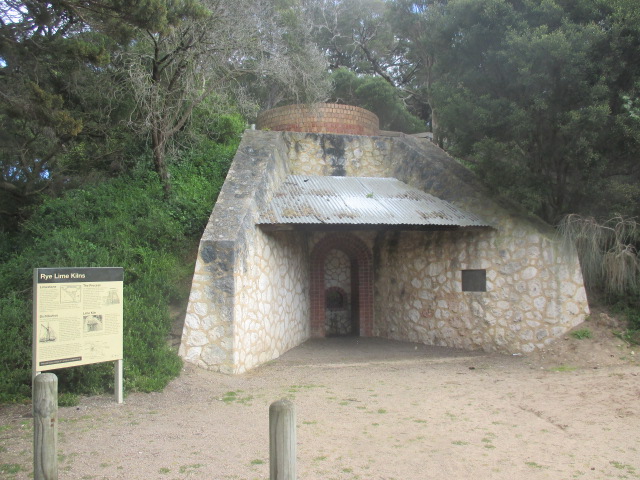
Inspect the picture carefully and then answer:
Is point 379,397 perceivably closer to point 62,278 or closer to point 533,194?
point 62,278

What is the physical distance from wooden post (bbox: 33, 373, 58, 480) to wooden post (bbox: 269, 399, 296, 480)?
5.05 feet

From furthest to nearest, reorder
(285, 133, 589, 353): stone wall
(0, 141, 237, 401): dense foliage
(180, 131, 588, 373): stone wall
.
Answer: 1. (285, 133, 589, 353): stone wall
2. (180, 131, 588, 373): stone wall
3. (0, 141, 237, 401): dense foliage

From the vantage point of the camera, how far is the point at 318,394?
22.5 ft

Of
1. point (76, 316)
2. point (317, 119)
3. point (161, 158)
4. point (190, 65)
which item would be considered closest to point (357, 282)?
point (317, 119)

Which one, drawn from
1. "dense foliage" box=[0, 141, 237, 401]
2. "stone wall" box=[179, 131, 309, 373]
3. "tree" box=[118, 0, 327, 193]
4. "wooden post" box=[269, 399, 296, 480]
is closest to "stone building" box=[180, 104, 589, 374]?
"stone wall" box=[179, 131, 309, 373]

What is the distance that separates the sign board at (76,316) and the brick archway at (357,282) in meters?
7.06

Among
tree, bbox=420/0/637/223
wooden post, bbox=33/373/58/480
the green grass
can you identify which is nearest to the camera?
wooden post, bbox=33/373/58/480

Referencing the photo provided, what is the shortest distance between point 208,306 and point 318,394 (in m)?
2.15

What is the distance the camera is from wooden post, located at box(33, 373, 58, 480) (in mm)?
3229

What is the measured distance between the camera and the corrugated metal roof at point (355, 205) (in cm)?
916

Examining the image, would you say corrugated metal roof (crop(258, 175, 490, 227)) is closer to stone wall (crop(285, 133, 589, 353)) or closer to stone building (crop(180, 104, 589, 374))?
stone building (crop(180, 104, 589, 374))

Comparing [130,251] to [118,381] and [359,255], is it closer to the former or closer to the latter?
[118,381]

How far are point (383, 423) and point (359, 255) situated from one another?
7580 mm

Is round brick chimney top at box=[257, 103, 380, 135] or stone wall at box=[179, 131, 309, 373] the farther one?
round brick chimney top at box=[257, 103, 380, 135]
